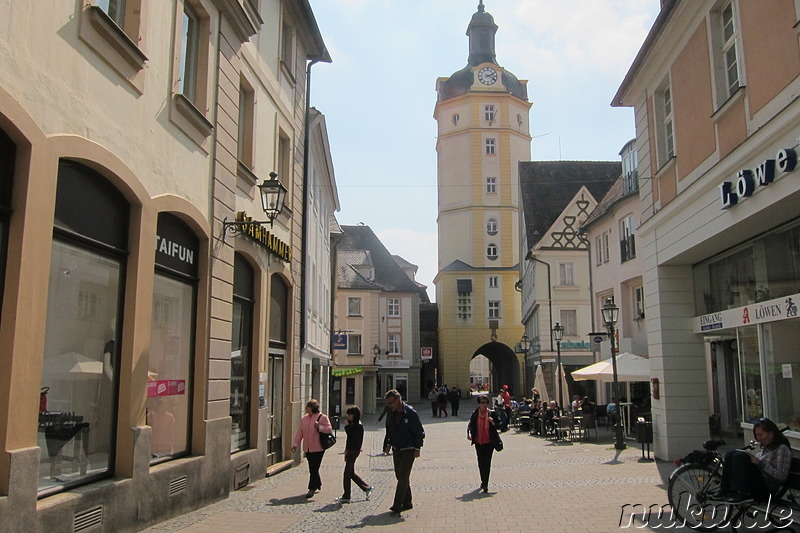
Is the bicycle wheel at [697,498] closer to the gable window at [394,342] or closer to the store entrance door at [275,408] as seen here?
the store entrance door at [275,408]

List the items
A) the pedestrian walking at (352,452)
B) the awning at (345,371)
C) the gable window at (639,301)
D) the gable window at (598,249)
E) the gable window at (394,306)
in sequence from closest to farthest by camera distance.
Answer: the pedestrian walking at (352,452) < the gable window at (639,301) < the gable window at (598,249) < the awning at (345,371) < the gable window at (394,306)

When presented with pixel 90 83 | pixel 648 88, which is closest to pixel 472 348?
pixel 648 88

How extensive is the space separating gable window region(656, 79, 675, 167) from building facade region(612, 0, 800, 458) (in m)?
0.03

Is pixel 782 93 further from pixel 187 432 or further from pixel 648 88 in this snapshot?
pixel 187 432

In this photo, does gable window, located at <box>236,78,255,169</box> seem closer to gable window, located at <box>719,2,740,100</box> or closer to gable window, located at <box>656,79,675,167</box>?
gable window, located at <box>719,2,740,100</box>

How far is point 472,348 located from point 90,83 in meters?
57.8

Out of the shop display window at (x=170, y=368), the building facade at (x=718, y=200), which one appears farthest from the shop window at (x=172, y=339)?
the building facade at (x=718, y=200)

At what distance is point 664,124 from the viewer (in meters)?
16.2

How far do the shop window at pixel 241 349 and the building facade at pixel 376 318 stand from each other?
32515 mm

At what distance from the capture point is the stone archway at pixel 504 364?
6180 centimetres

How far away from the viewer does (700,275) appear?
15.5m

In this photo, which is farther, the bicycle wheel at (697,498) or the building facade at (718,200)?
the building facade at (718,200)

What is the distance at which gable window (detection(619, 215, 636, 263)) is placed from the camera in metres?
28.2

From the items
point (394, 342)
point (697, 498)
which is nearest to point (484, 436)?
point (697, 498)
